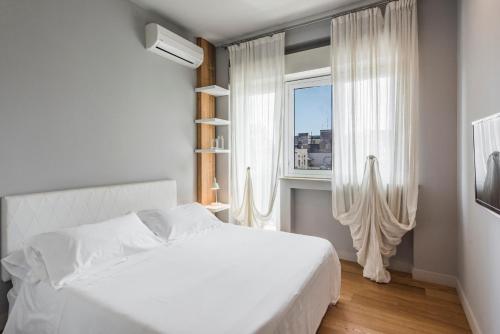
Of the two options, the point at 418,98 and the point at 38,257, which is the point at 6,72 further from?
the point at 418,98

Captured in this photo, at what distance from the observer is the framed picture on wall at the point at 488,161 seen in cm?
134

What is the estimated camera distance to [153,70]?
2.98 metres

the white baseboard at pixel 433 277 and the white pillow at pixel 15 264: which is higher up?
the white pillow at pixel 15 264

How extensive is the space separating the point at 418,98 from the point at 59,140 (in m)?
3.35

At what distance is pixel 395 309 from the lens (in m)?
2.18

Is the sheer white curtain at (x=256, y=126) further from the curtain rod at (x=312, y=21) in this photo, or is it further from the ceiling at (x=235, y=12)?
the ceiling at (x=235, y=12)

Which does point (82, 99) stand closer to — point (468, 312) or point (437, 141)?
point (437, 141)

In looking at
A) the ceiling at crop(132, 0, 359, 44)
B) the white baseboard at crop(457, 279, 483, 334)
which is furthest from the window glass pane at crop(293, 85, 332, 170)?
the white baseboard at crop(457, 279, 483, 334)

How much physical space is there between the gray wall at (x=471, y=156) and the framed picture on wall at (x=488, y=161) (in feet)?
0.29

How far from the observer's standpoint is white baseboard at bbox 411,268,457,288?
253 centimetres

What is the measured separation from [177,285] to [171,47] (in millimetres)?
2549

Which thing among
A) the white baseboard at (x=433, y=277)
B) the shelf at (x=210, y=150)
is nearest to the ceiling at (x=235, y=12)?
the shelf at (x=210, y=150)

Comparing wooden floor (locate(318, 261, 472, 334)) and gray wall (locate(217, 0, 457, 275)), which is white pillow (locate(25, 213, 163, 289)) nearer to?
wooden floor (locate(318, 261, 472, 334))

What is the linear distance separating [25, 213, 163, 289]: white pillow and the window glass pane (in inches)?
89.0
